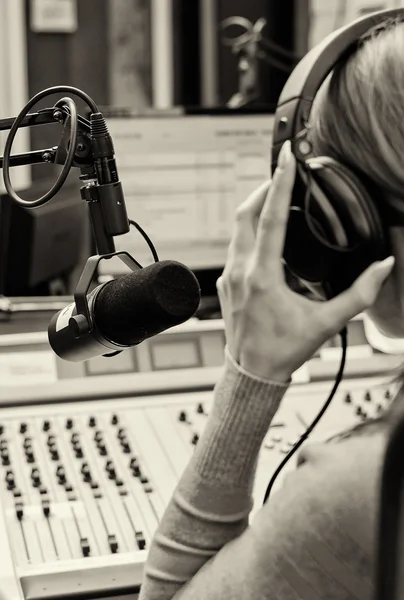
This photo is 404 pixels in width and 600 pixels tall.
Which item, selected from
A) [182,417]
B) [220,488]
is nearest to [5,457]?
[182,417]

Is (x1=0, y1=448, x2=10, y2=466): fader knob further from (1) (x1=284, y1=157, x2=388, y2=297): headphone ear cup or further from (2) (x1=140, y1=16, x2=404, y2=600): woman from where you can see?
(1) (x1=284, y1=157, x2=388, y2=297): headphone ear cup

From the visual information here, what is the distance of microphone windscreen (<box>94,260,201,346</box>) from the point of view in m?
0.71

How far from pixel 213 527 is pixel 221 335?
0.68m

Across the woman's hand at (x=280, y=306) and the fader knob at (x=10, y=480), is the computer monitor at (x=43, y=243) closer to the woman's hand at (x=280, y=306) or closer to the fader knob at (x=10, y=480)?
the fader knob at (x=10, y=480)

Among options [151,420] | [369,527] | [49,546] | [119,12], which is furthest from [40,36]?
[369,527]

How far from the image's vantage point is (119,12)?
10.5ft

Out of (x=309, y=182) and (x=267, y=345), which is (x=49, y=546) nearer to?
(x=267, y=345)

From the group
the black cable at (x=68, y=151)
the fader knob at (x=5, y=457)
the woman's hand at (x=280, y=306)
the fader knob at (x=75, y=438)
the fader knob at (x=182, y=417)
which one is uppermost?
the black cable at (x=68, y=151)

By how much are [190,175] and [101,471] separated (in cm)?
69

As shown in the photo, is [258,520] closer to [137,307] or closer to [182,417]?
[137,307]

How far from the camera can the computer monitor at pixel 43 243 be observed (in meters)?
1.67

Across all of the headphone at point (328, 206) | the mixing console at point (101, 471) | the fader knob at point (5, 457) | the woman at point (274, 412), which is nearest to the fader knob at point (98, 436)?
the mixing console at point (101, 471)

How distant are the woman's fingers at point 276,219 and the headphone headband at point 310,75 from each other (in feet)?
0.07

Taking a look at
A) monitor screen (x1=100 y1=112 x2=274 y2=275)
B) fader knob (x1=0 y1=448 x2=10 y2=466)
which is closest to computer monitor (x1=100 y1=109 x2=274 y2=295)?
monitor screen (x1=100 y1=112 x2=274 y2=275)
